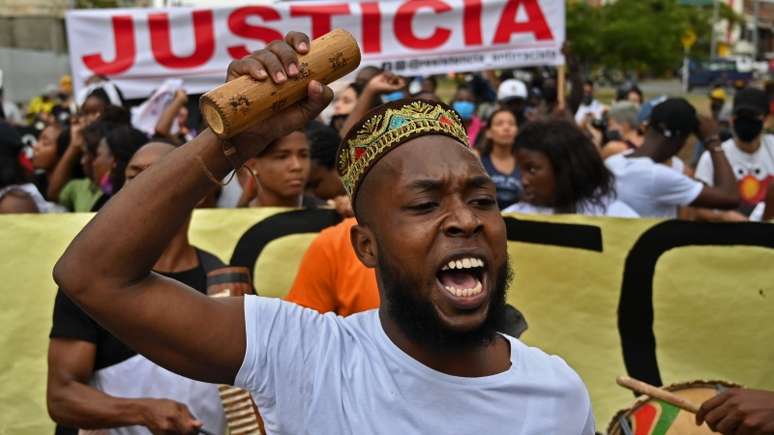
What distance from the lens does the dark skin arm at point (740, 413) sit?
266cm

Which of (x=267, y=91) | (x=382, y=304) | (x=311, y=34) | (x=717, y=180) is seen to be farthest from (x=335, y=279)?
(x=311, y=34)

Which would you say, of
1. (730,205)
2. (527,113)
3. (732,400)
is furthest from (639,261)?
(527,113)

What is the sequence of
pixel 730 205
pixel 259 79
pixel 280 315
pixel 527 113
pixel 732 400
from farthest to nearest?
pixel 527 113 → pixel 730 205 → pixel 732 400 → pixel 280 315 → pixel 259 79

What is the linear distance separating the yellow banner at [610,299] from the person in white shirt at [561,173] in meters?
0.15

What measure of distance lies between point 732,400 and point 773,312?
1.60 meters

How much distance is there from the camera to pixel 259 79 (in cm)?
182

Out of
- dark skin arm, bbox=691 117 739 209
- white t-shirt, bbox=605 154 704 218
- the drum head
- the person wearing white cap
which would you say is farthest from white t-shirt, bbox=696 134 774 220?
the drum head

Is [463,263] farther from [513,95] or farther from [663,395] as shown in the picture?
[513,95]

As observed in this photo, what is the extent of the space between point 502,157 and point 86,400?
3.88 m

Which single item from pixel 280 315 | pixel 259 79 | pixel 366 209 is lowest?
pixel 280 315

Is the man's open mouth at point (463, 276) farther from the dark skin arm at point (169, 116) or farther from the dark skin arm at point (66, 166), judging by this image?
the dark skin arm at point (66, 166)

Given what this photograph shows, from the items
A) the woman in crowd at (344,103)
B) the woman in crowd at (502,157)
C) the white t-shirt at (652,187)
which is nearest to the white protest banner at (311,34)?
the woman in crowd at (344,103)

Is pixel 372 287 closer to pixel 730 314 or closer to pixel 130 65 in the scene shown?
pixel 730 314

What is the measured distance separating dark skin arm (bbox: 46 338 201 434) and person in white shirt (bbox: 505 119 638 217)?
2145mm
